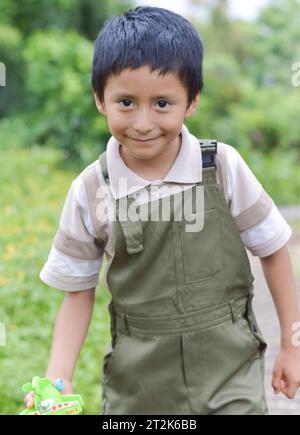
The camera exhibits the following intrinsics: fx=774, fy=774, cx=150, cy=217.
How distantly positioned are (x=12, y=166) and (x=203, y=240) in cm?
628

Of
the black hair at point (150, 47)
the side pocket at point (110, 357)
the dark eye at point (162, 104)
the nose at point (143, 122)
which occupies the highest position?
the black hair at point (150, 47)

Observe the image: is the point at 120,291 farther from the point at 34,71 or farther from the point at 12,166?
the point at 34,71

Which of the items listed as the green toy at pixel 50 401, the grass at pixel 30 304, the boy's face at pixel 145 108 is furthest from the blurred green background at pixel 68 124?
the boy's face at pixel 145 108

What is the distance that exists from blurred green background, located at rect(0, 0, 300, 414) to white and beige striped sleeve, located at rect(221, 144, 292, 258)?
56.8 inches

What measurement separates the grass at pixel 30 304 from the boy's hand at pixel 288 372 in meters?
1.27

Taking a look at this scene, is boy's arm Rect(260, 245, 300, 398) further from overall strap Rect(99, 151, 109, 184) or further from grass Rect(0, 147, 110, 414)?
grass Rect(0, 147, 110, 414)

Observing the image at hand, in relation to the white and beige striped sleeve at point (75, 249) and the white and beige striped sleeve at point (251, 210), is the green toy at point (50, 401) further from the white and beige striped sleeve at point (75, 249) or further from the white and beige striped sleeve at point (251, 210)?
the white and beige striped sleeve at point (251, 210)

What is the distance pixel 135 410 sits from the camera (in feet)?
6.84

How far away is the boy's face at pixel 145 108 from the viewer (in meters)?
1.79

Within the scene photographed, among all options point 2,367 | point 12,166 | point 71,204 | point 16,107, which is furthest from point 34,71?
point 71,204

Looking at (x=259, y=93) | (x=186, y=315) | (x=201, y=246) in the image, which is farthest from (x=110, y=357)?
(x=259, y=93)

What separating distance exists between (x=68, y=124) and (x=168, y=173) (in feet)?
22.3

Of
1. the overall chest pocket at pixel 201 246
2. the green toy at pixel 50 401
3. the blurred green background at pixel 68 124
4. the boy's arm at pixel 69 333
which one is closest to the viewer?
the green toy at pixel 50 401

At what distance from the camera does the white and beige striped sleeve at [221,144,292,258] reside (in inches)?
79.3
